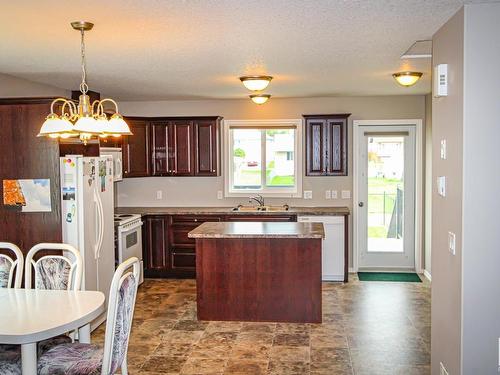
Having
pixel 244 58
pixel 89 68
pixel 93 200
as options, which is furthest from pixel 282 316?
pixel 89 68

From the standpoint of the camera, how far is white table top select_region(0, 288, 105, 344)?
113 inches

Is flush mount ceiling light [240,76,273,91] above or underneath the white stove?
above

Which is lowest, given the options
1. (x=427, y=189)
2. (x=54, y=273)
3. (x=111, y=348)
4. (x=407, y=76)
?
(x=111, y=348)

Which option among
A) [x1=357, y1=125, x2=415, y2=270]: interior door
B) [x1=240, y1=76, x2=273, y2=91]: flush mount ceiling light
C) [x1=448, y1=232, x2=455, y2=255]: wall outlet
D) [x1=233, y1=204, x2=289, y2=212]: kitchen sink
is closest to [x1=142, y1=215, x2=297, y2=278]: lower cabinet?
[x1=233, y1=204, x2=289, y2=212]: kitchen sink

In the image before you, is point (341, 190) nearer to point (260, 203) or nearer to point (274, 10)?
point (260, 203)

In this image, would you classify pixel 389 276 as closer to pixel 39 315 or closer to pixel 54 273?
pixel 54 273

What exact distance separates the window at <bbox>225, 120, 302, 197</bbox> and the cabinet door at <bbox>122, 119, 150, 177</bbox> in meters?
1.18

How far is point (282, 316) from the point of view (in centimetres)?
549

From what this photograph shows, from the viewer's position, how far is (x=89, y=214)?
5172mm

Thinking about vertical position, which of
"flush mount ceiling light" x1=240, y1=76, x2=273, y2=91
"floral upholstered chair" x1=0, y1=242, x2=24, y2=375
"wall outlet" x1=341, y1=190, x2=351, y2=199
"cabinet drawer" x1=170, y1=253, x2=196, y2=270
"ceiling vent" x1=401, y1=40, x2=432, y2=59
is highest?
"ceiling vent" x1=401, y1=40, x2=432, y2=59

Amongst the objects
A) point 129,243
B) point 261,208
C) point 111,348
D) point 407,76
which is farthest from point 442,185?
point 129,243

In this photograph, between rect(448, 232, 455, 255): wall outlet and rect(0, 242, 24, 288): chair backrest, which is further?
rect(0, 242, 24, 288): chair backrest

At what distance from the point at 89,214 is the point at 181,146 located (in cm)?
280

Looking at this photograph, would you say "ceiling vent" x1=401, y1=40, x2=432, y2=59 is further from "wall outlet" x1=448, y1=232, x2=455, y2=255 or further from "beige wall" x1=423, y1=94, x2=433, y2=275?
"beige wall" x1=423, y1=94, x2=433, y2=275
